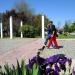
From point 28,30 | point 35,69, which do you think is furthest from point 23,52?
point 28,30

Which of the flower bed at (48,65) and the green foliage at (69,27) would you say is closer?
the flower bed at (48,65)

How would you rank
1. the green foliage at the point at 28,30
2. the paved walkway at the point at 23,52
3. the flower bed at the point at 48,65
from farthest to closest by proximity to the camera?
the green foliage at the point at 28,30 → the paved walkway at the point at 23,52 → the flower bed at the point at 48,65

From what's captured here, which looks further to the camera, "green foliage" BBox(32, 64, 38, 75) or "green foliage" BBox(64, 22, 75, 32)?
"green foliage" BBox(64, 22, 75, 32)

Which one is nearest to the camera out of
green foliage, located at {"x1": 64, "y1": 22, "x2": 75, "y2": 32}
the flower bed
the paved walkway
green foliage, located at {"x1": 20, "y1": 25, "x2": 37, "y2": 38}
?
the flower bed

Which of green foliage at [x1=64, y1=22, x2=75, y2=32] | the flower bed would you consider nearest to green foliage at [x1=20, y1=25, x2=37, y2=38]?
green foliage at [x1=64, y1=22, x2=75, y2=32]

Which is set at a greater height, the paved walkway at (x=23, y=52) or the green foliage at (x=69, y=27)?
the green foliage at (x=69, y=27)

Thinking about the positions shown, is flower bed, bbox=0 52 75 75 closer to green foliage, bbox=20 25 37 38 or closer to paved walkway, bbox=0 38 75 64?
paved walkway, bbox=0 38 75 64

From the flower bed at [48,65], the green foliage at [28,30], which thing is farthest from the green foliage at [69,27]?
the flower bed at [48,65]

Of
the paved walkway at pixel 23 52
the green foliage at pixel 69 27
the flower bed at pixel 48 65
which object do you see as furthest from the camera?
the green foliage at pixel 69 27

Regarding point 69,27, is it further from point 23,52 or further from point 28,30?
point 23,52

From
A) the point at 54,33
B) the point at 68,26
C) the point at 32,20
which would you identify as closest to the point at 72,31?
the point at 68,26

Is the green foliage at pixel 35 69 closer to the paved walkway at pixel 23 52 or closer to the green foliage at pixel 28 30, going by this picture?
the paved walkway at pixel 23 52

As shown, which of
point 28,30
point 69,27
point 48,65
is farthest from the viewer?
point 69,27

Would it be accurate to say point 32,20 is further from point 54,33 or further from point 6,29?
point 54,33
